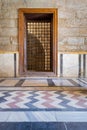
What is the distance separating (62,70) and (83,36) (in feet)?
4.40

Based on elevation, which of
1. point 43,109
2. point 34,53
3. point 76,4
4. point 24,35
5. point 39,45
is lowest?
point 43,109

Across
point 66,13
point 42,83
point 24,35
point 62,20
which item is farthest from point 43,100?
point 66,13

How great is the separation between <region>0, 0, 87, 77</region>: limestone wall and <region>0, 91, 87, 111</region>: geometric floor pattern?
127 inches

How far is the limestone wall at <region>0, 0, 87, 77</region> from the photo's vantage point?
8.02 meters

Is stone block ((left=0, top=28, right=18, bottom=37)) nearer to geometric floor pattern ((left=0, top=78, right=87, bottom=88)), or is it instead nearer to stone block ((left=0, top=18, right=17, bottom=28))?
stone block ((left=0, top=18, right=17, bottom=28))

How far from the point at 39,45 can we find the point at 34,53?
1.27 feet

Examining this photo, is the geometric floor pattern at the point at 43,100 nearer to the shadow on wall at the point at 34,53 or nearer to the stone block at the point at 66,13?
the stone block at the point at 66,13

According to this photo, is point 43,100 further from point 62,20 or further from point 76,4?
point 76,4

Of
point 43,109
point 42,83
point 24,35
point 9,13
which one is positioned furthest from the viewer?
point 24,35

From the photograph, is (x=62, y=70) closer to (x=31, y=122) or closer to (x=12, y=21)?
(x=12, y=21)

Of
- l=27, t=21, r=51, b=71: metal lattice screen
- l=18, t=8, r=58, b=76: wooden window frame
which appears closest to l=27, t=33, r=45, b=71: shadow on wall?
l=27, t=21, r=51, b=71: metal lattice screen

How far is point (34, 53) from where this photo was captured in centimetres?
977

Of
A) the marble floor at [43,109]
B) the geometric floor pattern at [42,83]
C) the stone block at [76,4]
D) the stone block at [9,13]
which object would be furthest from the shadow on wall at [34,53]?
the marble floor at [43,109]

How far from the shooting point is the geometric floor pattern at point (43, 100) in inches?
149
